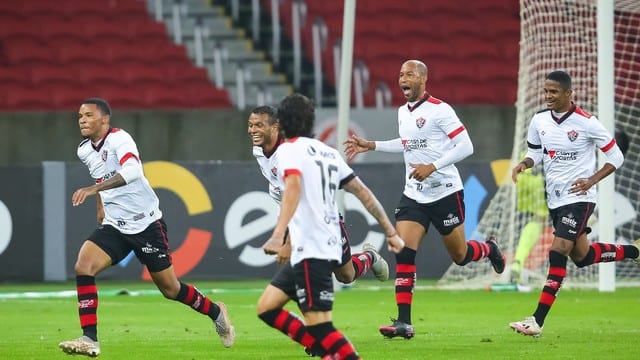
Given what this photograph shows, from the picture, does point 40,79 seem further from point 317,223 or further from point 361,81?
point 317,223

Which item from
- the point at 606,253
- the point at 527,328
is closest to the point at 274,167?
the point at 527,328

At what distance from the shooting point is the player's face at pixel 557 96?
12.1 metres

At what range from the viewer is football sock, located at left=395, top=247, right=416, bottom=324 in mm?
11875

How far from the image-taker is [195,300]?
1149 centimetres

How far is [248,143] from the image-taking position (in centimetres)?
2245

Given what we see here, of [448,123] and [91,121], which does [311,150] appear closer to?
[91,121]

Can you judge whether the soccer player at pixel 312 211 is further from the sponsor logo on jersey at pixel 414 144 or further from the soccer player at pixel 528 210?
the soccer player at pixel 528 210

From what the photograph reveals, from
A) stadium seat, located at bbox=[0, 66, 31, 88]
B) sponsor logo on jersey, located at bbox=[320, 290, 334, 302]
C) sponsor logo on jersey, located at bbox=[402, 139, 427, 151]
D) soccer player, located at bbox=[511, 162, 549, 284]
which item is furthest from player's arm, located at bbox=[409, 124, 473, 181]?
stadium seat, located at bbox=[0, 66, 31, 88]

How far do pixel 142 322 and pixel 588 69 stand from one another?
871 cm

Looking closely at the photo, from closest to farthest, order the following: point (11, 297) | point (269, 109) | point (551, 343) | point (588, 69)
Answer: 1. point (269, 109)
2. point (551, 343)
3. point (11, 297)
4. point (588, 69)

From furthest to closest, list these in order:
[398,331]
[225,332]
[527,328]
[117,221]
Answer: [398,331] < [527,328] < [225,332] < [117,221]

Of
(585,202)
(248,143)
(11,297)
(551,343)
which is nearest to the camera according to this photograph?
(551,343)

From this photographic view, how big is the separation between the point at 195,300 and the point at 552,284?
125 inches

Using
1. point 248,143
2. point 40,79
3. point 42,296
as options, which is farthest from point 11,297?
point 40,79
